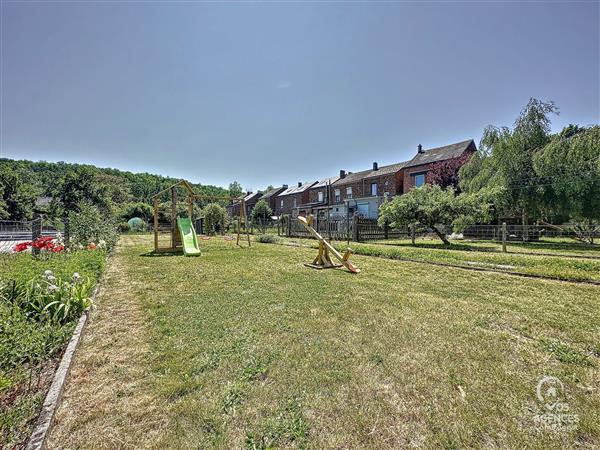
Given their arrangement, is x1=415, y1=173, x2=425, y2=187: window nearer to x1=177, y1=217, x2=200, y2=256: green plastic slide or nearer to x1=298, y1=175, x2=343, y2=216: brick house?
x1=298, y1=175, x2=343, y2=216: brick house

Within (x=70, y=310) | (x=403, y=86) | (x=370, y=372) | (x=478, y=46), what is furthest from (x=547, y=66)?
(x=70, y=310)

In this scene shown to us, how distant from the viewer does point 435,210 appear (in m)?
13.3

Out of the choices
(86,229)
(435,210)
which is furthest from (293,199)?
(86,229)

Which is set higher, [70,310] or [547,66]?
[547,66]

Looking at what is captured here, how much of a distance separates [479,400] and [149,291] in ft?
16.8

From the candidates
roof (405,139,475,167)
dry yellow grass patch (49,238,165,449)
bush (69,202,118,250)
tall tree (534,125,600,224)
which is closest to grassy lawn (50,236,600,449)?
dry yellow grass patch (49,238,165,449)

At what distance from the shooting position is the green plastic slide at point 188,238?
1090cm

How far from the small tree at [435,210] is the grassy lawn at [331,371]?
8.93 meters

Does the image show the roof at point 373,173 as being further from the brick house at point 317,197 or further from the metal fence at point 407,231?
the metal fence at point 407,231

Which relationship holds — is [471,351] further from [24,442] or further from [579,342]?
[24,442]

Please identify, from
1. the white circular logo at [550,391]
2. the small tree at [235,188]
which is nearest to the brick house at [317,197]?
the small tree at [235,188]

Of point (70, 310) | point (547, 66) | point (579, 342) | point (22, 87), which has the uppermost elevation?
point (547, 66)

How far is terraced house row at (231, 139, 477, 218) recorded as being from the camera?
27203 mm

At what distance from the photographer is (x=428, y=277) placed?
20.5 feet
